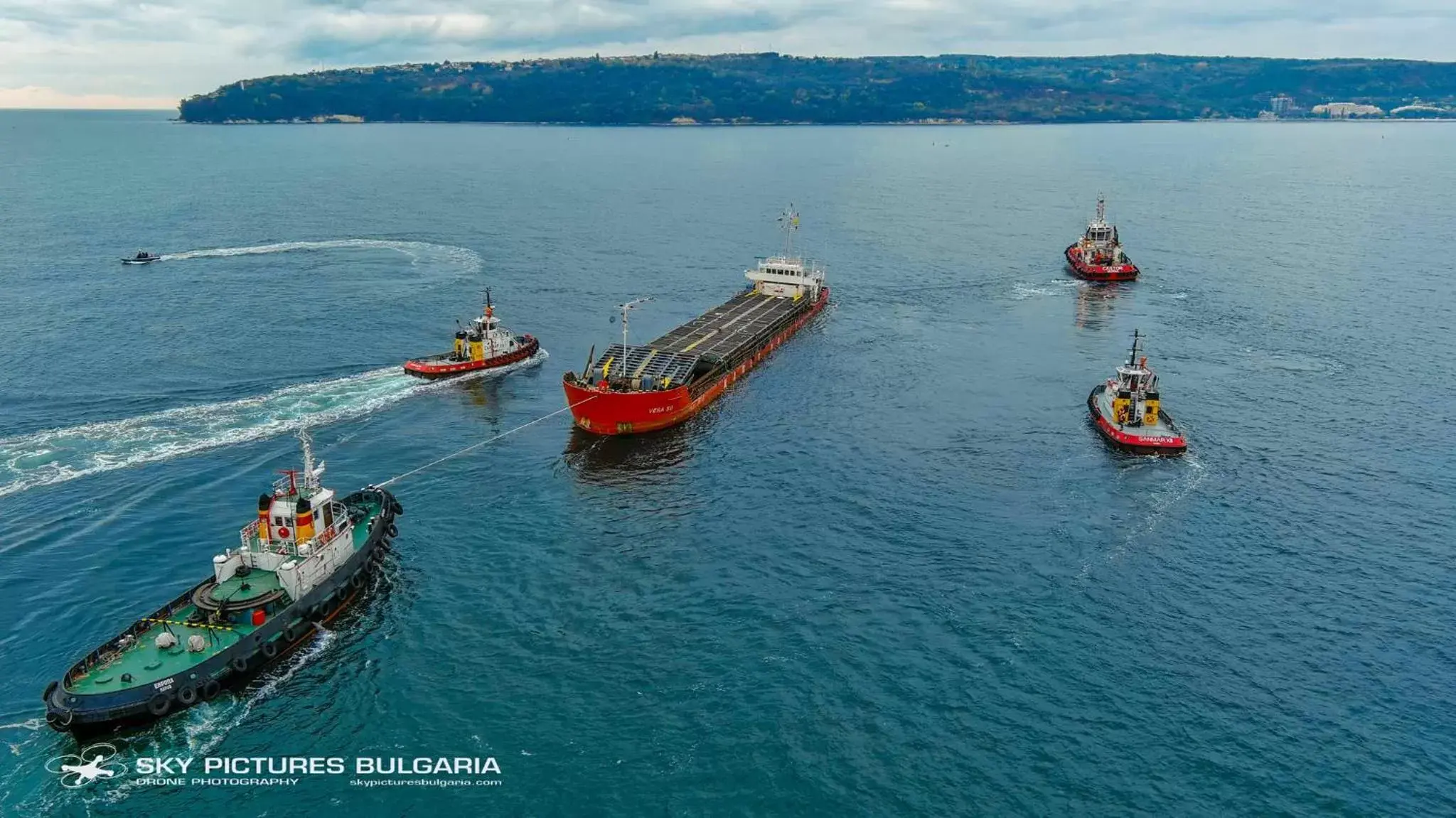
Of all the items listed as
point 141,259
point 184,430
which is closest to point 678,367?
point 184,430

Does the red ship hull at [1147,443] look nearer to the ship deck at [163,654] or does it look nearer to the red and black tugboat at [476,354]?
the red and black tugboat at [476,354]

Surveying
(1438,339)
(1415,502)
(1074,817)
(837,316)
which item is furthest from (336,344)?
(1438,339)

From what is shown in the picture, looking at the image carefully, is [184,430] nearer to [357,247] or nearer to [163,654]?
[163,654]

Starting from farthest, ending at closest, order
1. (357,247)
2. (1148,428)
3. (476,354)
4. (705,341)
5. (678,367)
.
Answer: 1. (357,247)
2. (705,341)
3. (476,354)
4. (678,367)
5. (1148,428)

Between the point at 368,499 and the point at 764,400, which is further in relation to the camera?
the point at 764,400

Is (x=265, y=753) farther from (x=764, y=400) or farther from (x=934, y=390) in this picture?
(x=934, y=390)

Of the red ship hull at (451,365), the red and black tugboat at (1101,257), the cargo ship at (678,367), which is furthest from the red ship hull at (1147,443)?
the red and black tugboat at (1101,257)
